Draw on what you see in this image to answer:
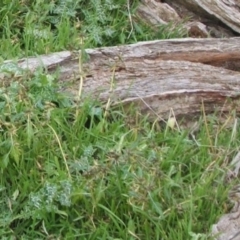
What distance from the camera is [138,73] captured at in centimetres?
378

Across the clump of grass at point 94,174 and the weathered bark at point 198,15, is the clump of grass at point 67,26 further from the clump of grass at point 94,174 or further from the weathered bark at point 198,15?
the clump of grass at point 94,174

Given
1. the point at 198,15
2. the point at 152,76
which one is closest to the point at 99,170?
the point at 152,76

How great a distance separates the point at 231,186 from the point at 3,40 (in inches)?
58.3

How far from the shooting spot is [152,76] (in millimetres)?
3793

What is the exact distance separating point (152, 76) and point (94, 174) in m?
0.88

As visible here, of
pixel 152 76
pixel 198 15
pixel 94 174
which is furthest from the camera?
pixel 198 15

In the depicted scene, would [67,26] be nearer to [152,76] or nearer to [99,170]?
[152,76]

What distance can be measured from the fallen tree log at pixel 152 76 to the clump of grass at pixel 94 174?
0.17 meters

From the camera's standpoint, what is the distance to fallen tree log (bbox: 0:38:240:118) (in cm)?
364

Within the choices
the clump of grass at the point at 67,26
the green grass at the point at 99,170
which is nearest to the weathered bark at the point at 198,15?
the clump of grass at the point at 67,26

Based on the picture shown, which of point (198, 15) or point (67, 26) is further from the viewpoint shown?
point (198, 15)

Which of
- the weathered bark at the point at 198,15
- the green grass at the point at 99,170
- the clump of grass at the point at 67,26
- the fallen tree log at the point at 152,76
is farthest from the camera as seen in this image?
the weathered bark at the point at 198,15

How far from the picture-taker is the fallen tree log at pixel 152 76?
3.64m

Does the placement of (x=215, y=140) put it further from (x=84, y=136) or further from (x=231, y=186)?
(x=84, y=136)
